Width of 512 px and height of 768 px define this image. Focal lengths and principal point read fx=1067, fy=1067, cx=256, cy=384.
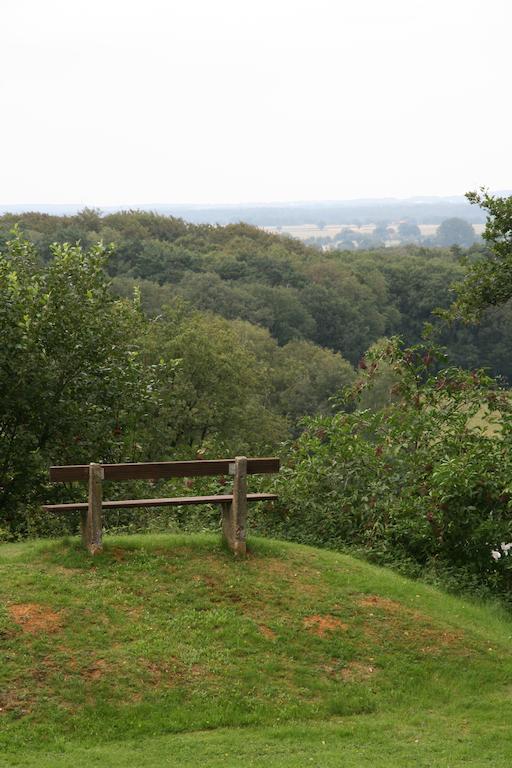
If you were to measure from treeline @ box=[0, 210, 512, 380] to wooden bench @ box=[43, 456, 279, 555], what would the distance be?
66.4 meters

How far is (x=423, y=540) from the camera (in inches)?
596

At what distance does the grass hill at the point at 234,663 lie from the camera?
360 inches

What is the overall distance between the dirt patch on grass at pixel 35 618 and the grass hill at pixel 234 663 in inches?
0.8

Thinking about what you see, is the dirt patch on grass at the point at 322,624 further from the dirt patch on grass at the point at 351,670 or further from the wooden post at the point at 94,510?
the wooden post at the point at 94,510

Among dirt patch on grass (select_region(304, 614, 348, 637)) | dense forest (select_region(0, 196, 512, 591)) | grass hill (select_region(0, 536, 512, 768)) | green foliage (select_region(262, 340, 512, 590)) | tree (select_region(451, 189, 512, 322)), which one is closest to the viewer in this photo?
grass hill (select_region(0, 536, 512, 768))

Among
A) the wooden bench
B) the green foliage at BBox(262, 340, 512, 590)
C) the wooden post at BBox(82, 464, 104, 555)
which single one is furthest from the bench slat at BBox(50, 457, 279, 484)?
the green foliage at BBox(262, 340, 512, 590)

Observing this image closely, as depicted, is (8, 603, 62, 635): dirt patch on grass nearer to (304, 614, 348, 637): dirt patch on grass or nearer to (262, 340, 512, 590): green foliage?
(304, 614, 348, 637): dirt patch on grass

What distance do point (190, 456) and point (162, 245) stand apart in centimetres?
7731

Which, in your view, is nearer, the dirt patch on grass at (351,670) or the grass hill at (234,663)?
the grass hill at (234,663)

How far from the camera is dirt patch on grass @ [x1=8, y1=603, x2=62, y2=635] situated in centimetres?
1050

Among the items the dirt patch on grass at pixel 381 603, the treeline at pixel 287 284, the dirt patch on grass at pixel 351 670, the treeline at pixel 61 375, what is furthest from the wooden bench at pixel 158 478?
the treeline at pixel 287 284

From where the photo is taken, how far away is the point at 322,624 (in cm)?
1141

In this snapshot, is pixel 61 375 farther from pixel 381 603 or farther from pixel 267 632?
pixel 267 632

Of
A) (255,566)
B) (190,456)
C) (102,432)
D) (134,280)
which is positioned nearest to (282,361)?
(134,280)
